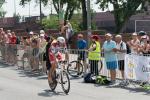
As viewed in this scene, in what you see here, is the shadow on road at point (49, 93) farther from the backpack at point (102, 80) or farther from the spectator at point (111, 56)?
the spectator at point (111, 56)

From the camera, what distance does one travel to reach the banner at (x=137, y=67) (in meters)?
16.5

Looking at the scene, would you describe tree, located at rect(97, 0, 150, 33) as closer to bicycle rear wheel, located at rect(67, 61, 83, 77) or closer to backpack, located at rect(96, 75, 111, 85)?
bicycle rear wheel, located at rect(67, 61, 83, 77)

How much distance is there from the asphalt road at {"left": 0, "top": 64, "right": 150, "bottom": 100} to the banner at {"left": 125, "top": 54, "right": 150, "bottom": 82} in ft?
1.42

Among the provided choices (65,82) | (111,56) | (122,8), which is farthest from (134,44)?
(122,8)

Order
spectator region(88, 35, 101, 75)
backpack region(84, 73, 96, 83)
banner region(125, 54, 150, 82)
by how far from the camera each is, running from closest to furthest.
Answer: banner region(125, 54, 150, 82), backpack region(84, 73, 96, 83), spectator region(88, 35, 101, 75)

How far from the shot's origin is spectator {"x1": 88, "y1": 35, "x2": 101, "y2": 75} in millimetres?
18609

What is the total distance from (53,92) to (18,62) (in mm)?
8738

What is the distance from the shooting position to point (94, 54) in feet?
61.5

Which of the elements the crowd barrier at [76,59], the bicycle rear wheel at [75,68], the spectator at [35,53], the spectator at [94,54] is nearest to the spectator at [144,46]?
the crowd barrier at [76,59]

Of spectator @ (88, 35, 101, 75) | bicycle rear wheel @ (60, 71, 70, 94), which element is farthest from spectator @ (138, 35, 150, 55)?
bicycle rear wheel @ (60, 71, 70, 94)

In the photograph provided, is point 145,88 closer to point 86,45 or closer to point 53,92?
point 53,92

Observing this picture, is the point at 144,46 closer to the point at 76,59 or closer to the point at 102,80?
the point at 102,80

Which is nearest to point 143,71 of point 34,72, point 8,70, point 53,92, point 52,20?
point 53,92

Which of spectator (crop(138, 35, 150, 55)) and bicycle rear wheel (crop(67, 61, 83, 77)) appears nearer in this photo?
spectator (crop(138, 35, 150, 55))
